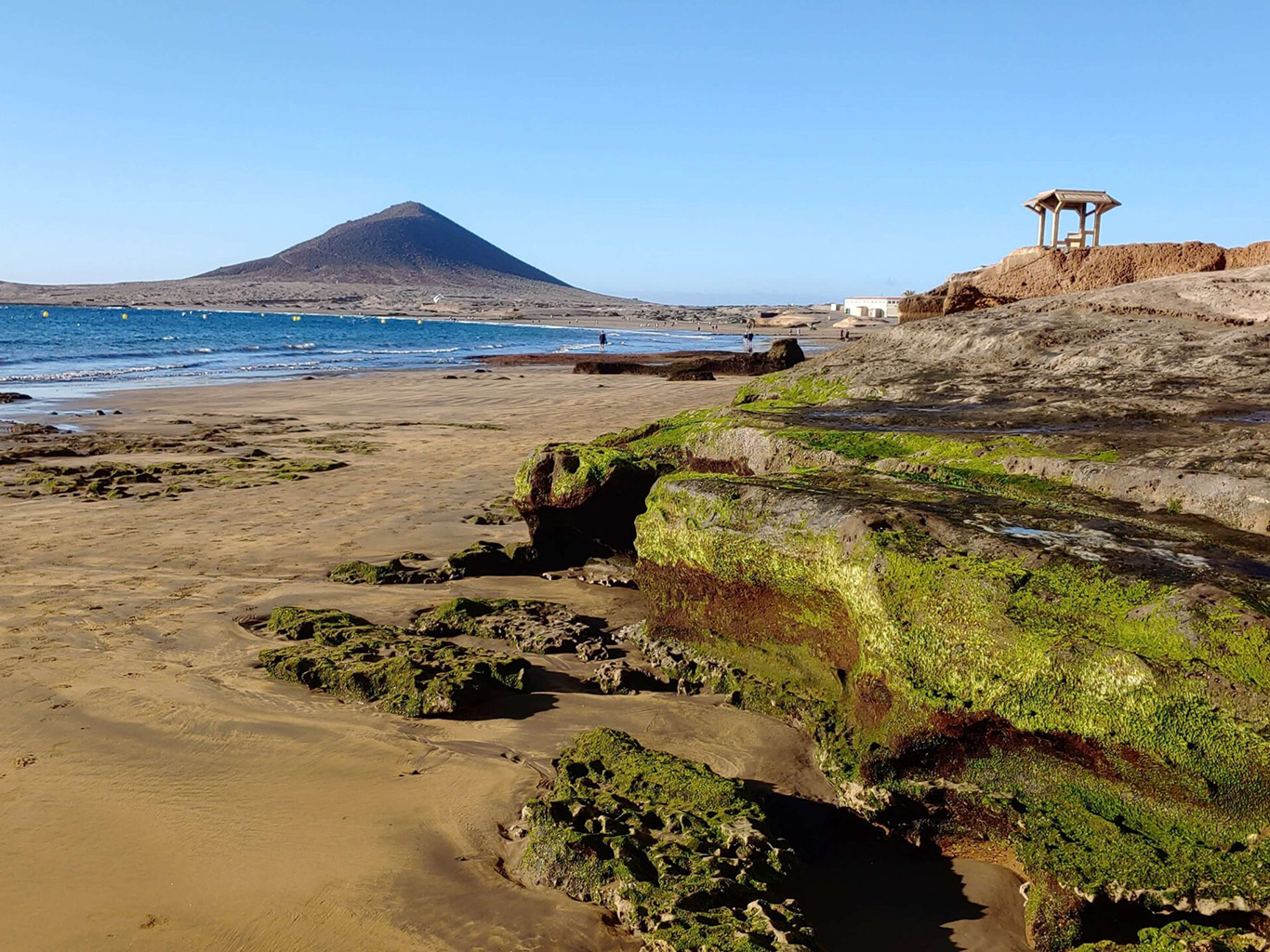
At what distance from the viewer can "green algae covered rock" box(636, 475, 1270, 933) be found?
11.6ft

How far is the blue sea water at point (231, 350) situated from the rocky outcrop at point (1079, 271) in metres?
24.6

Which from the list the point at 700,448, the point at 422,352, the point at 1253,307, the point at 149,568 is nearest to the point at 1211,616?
the point at 700,448

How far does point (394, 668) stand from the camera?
236 inches

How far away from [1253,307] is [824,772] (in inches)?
279

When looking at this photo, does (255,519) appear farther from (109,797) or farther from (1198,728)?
(1198,728)

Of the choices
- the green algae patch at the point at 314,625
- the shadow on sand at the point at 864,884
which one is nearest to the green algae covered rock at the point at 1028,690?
the shadow on sand at the point at 864,884

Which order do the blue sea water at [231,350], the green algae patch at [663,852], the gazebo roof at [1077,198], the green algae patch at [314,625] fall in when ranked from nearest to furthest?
the green algae patch at [663,852], the green algae patch at [314,625], the gazebo roof at [1077,198], the blue sea water at [231,350]

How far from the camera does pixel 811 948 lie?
339cm

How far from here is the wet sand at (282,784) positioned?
3.84 meters

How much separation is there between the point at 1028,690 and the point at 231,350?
54.5m

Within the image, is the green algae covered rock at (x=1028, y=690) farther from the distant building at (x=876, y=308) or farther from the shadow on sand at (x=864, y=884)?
the distant building at (x=876, y=308)

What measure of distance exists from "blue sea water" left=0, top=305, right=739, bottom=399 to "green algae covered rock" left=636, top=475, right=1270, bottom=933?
27502mm

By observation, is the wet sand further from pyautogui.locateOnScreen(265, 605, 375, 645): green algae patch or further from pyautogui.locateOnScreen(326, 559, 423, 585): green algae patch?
pyautogui.locateOnScreen(265, 605, 375, 645): green algae patch

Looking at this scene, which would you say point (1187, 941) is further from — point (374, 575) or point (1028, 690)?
point (374, 575)
